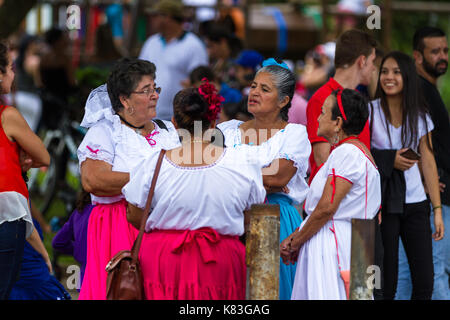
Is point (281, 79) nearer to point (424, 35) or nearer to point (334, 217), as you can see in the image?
point (334, 217)

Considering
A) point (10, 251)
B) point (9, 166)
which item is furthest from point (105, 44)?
point (10, 251)

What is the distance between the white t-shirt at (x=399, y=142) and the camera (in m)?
5.43

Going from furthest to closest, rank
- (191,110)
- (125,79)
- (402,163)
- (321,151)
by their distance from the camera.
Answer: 1. (402,163)
2. (321,151)
3. (125,79)
4. (191,110)

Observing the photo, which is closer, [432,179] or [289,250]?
[289,250]

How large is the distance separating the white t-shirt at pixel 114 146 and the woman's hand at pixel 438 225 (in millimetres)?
2117

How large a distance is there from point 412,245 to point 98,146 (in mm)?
2342

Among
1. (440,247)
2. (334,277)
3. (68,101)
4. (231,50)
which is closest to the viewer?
(334,277)

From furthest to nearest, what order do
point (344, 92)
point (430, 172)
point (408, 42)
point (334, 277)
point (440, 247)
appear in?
point (408, 42), point (440, 247), point (430, 172), point (344, 92), point (334, 277)

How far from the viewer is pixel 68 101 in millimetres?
9578

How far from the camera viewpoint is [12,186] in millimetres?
4258

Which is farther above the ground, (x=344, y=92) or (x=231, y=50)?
(x=231, y=50)

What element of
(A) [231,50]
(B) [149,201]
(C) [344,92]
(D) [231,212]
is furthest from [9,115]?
(A) [231,50]

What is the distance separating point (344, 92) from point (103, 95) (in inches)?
56.5

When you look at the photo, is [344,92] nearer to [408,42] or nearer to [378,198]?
[378,198]
